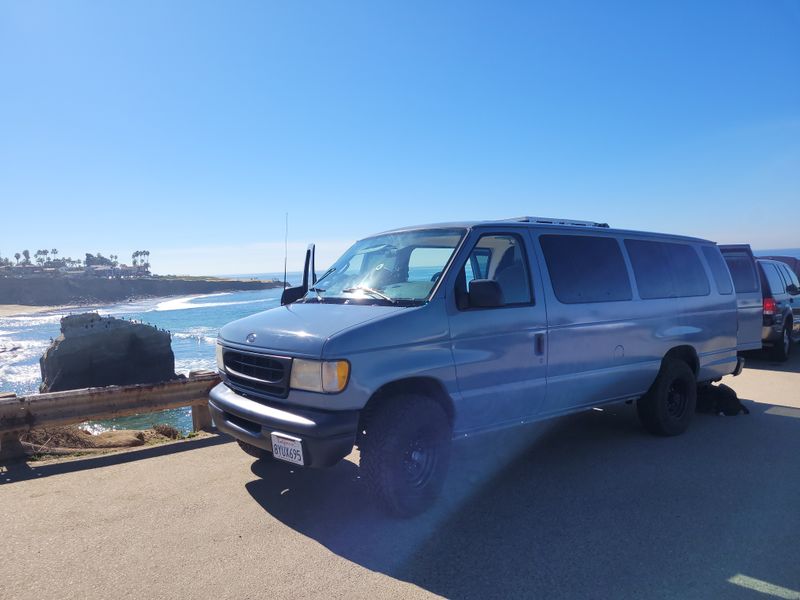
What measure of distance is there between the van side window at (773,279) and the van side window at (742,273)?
161cm

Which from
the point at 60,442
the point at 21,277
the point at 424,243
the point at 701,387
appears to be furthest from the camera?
the point at 21,277

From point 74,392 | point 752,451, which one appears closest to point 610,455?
point 752,451

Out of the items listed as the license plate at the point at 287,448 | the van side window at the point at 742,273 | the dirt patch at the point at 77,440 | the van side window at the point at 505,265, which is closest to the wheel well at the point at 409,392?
the license plate at the point at 287,448

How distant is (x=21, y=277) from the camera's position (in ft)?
423

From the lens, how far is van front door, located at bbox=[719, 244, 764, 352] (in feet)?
25.4

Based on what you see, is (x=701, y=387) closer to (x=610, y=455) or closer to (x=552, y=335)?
(x=610, y=455)

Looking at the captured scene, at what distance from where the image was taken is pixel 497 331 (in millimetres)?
4367

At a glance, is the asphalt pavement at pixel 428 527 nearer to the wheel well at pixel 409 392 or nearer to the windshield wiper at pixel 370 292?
the wheel well at pixel 409 392

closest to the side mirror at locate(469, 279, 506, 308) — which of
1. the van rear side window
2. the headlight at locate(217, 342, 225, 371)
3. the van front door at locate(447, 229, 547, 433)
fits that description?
the van front door at locate(447, 229, 547, 433)

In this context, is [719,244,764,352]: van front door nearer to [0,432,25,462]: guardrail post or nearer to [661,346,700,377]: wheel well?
[661,346,700,377]: wheel well

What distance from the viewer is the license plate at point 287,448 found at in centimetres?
357

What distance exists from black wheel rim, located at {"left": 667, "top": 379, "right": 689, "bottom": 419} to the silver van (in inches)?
0.6

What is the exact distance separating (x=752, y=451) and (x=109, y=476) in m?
6.11

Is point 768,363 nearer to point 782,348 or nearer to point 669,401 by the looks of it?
point 782,348
